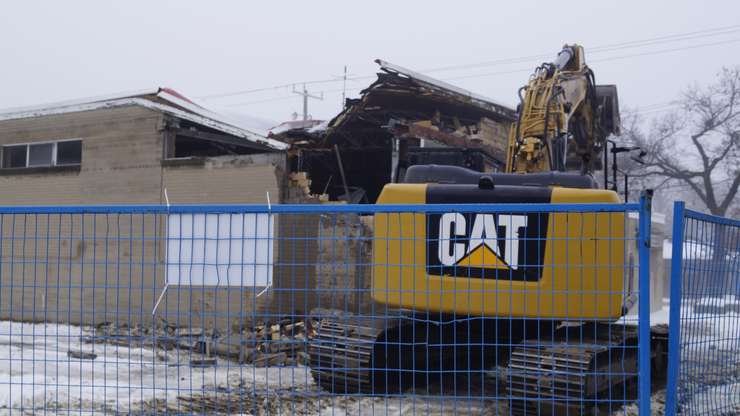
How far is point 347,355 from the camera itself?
23.5ft

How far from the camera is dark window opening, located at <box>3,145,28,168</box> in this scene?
1730 cm

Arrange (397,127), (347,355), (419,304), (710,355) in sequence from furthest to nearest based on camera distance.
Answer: (397,127)
(347,355)
(419,304)
(710,355)

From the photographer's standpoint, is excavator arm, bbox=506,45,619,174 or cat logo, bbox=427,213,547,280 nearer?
cat logo, bbox=427,213,547,280

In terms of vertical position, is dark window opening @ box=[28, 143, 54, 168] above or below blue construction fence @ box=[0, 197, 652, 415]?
above

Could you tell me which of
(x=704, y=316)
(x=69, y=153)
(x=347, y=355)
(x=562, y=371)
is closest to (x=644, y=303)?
(x=704, y=316)

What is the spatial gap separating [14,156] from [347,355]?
42.8ft

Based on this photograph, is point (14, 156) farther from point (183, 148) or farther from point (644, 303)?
point (644, 303)

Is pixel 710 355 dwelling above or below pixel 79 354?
above

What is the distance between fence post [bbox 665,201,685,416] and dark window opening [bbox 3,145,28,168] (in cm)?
1573

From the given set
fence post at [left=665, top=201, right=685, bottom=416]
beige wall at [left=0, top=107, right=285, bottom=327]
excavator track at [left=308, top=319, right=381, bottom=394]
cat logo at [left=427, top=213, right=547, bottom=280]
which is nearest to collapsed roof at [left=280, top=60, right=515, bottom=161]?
beige wall at [left=0, top=107, right=285, bottom=327]

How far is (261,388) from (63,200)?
34.6 ft

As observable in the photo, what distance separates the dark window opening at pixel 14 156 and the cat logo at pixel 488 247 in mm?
13885

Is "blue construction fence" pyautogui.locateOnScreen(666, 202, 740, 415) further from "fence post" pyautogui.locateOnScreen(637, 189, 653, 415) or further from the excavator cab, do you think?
the excavator cab

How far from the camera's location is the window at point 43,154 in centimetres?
1659
